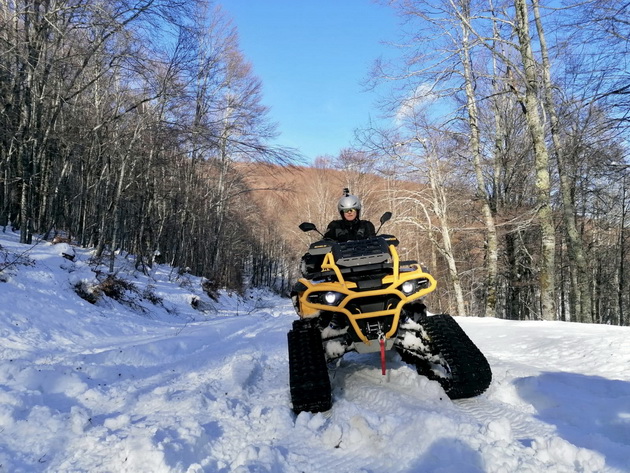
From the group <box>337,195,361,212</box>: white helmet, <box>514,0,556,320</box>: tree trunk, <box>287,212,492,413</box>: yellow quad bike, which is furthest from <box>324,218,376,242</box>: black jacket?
<box>514,0,556,320</box>: tree trunk

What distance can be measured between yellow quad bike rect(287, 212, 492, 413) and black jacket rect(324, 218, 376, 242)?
1.01m

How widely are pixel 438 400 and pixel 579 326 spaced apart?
3916 mm

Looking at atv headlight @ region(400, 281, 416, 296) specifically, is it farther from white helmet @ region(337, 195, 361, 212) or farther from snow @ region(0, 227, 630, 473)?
white helmet @ region(337, 195, 361, 212)

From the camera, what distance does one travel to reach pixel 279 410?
298 centimetres

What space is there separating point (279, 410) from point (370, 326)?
937mm

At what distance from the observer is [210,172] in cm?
2173

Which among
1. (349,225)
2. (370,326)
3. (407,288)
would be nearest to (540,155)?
(349,225)

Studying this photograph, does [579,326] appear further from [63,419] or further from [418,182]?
[418,182]

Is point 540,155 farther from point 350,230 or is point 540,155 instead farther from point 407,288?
point 407,288

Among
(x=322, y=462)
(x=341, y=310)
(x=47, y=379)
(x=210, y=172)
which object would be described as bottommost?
(x=322, y=462)

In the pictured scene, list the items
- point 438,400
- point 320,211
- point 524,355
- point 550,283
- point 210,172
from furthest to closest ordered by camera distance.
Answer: point 320,211, point 210,172, point 550,283, point 524,355, point 438,400

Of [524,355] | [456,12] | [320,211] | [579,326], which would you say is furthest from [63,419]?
[320,211]

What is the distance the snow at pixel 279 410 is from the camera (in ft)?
7.15

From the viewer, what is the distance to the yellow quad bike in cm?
306
